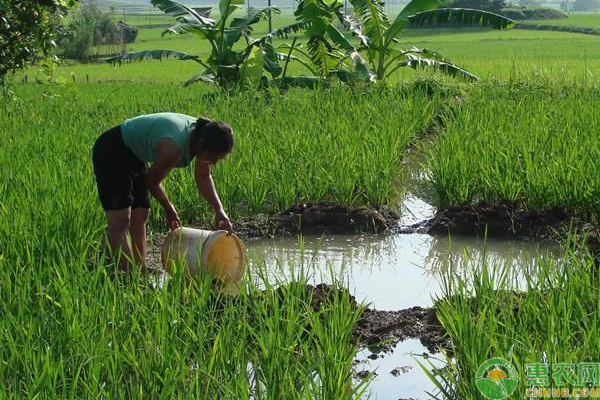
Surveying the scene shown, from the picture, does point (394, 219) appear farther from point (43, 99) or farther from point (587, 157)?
point (43, 99)

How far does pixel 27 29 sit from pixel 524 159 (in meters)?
5.84

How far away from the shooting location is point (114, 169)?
396 centimetres

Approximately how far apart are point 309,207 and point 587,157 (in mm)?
1677

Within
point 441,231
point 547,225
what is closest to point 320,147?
point 441,231

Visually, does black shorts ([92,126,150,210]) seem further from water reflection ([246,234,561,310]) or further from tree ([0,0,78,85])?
tree ([0,0,78,85])

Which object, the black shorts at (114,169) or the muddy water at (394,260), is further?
the muddy water at (394,260)

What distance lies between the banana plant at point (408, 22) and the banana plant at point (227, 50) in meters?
0.99

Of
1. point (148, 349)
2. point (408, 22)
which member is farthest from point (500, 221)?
point (408, 22)

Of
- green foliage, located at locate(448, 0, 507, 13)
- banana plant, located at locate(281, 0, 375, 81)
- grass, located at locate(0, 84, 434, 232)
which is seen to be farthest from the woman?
green foliage, located at locate(448, 0, 507, 13)

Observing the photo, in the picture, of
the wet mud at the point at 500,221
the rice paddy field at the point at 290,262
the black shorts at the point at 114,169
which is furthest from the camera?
the wet mud at the point at 500,221

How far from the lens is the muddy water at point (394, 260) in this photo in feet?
13.8

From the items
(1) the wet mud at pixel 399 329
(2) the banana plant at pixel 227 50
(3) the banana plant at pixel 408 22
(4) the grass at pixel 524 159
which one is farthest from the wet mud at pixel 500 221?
(3) the banana plant at pixel 408 22

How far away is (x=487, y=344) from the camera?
2.71 metres

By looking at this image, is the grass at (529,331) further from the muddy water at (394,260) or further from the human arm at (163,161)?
the human arm at (163,161)
